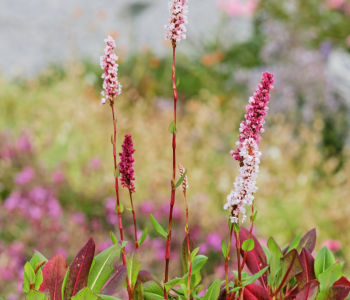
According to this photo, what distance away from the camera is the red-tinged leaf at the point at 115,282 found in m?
0.84

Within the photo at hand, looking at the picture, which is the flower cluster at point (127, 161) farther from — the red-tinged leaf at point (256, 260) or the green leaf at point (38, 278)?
the red-tinged leaf at point (256, 260)

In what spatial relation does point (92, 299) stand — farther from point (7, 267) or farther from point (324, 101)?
point (324, 101)

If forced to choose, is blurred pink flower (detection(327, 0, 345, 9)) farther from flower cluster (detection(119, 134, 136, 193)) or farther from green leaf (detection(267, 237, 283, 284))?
flower cluster (detection(119, 134, 136, 193))

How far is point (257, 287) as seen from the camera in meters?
0.87

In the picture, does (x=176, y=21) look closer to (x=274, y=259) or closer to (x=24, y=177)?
(x=274, y=259)

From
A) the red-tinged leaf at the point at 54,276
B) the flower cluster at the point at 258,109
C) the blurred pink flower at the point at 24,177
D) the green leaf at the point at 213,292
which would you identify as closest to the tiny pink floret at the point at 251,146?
the flower cluster at the point at 258,109

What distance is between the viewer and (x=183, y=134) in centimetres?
455

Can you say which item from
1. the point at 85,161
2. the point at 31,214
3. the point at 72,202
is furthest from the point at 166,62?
the point at 31,214

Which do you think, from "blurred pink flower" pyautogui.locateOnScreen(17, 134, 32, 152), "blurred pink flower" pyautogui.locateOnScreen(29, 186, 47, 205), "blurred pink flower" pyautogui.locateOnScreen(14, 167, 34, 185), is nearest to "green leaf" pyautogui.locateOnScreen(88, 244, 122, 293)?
"blurred pink flower" pyautogui.locateOnScreen(29, 186, 47, 205)

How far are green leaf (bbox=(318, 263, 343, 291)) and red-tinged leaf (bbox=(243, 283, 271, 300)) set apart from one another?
13 centimetres

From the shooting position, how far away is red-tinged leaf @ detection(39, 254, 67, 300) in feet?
2.79

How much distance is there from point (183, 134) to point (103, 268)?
12.2 ft

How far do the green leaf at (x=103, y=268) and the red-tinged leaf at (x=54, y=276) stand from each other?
62mm

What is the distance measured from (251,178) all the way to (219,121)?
4145mm
